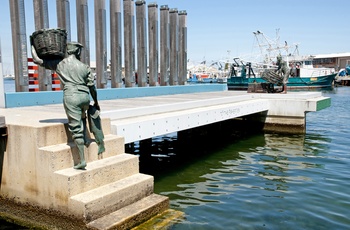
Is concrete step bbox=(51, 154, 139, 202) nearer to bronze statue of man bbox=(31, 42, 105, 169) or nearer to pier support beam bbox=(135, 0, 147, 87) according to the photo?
bronze statue of man bbox=(31, 42, 105, 169)

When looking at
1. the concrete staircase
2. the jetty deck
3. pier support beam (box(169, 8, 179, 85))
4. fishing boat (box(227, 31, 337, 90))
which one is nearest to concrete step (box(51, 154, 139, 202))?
the concrete staircase

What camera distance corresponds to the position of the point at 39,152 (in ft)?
18.0

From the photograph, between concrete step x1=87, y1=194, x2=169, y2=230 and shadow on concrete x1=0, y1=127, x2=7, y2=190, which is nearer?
concrete step x1=87, y1=194, x2=169, y2=230

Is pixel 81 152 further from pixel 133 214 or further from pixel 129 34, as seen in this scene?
pixel 129 34

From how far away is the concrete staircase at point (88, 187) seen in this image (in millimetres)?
5246

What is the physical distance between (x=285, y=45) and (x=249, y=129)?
2026 inches

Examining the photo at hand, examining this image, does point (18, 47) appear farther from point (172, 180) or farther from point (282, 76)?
point (282, 76)

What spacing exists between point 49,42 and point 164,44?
42.1 ft

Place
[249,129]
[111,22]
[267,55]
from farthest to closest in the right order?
1. [267,55]
2. [249,129]
3. [111,22]

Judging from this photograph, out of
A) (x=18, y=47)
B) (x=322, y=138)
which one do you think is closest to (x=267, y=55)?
(x=322, y=138)

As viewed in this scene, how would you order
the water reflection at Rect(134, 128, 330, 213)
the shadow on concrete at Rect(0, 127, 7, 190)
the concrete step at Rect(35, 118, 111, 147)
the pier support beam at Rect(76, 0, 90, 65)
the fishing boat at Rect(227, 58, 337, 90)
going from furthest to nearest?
1. the fishing boat at Rect(227, 58, 337, 90)
2. the pier support beam at Rect(76, 0, 90, 65)
3. the water reflection at Rect(134, 128, 330, 213)
4. the shadow on concrete at Rect(0, 127, 7, 190)
5. the concrete step at Rect(35, 118, 111, 147)

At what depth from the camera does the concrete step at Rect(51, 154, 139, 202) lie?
5273 millimetres

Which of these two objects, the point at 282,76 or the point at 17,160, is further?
the point at 282,76

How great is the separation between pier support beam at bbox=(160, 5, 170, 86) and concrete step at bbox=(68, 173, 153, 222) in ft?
40.9
